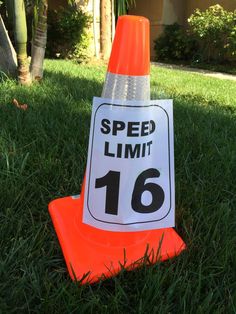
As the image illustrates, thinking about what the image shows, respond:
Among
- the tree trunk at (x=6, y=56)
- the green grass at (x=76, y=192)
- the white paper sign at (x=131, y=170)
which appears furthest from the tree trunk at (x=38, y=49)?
the white paper sign at (x=131, y=170)

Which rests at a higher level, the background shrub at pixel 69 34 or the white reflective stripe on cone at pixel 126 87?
the white reflective stripe on cone at pixel 126 87

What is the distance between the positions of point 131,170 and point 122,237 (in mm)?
260

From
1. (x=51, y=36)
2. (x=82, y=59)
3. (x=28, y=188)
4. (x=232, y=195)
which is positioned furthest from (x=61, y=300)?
(x=51, y=36)

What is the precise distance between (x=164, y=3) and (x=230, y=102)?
985 cm

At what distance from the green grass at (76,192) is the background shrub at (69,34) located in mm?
6636

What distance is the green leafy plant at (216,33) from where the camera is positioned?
10.6m

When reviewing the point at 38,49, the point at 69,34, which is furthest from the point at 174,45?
the point at 38,49

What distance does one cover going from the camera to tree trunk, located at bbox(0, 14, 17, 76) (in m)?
4.23

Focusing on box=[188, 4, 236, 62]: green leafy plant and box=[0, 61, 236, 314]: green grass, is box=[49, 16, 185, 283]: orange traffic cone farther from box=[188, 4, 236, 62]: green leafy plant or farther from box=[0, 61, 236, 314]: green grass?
box=[188, 4, 236, 62]: green leafy plant

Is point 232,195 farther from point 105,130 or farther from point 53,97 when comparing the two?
point 53,97

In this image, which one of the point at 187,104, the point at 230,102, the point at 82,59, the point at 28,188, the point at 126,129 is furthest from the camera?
the point at 82,59

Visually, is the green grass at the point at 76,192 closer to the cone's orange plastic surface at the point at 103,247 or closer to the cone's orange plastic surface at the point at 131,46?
the cone's orange plastic surface at the point at 103,247

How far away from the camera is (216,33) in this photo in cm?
1108

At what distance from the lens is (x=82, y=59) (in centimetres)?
894
